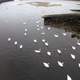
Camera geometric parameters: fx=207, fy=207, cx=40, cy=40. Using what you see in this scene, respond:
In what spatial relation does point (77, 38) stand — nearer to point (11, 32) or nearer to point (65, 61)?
point (65, 61)

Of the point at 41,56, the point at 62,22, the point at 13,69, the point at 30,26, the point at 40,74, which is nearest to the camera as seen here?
the point at 40,74

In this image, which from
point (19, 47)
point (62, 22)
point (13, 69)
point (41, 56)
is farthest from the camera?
point (62, 22)

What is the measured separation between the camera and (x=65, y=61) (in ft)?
29.6

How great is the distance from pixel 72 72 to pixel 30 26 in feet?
29.3

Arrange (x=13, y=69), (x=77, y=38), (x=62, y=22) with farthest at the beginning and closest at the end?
(x=62, y=22)
(x=77, y=38)
(x=13, y=69)

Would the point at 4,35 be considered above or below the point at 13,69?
below

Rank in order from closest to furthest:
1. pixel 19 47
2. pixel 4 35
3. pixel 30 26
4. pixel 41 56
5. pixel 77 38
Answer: pixel 41 56 → pixel 19 47 → pixel 77 38 → pixel 4 35 → pixel 30 26

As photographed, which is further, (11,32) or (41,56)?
(11,32)

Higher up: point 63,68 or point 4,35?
point 63,68

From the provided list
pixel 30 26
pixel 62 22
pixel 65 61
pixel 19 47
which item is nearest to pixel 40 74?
pixel 65 61

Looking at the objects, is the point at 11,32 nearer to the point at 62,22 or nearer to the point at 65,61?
the point at 62,22

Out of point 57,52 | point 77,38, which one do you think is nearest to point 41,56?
point 57,52

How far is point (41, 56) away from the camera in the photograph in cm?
971

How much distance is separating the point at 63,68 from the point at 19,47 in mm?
3567
